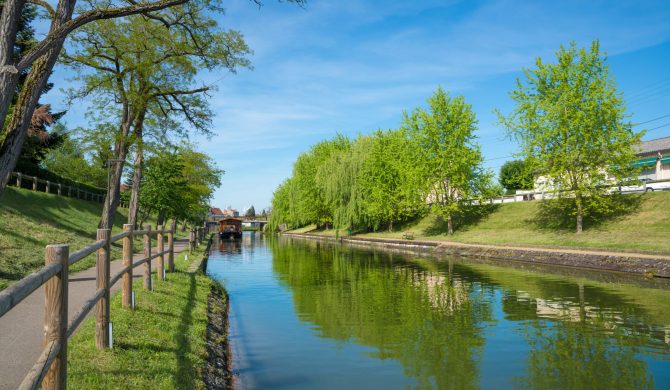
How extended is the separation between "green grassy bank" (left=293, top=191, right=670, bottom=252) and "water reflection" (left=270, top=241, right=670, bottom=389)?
7950 millimetres

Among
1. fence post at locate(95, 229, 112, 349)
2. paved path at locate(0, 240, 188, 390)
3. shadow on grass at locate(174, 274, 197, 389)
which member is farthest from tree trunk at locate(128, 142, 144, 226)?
fence post at locate(95, 229, 112, 349)

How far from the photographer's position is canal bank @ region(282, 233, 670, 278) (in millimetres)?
17484

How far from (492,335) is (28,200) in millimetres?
25774

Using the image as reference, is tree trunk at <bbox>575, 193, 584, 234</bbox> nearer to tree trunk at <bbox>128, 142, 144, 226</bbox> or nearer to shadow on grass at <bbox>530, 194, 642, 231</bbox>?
shadow on grass at <bbox>530, 194, 642, 231</bbox>

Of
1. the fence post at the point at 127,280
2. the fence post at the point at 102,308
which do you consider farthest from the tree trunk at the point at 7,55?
the fence post at the point at 127,280

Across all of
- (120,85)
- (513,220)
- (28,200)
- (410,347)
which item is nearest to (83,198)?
(28,200)

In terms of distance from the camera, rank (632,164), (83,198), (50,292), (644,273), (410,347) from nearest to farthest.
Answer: (50,292) → (410,347) → (644,273) → (632,164) → (83,198)

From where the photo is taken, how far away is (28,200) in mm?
26062

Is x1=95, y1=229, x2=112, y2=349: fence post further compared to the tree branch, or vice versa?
the tree branch

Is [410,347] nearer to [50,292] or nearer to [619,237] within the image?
[50,292]

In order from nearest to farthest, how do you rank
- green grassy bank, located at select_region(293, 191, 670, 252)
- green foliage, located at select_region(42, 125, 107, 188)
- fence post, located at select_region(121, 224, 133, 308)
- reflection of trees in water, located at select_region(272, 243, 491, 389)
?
reflection of trees in water, located at select_region(272, 243, 491, 389), fence post, located at select_region(121, 224, 133, 308), green grassy bank, located at select_region(293, 191, 670, 252), green foliage, located at select_region(42, 125, 107, 188)

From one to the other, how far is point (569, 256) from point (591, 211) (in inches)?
441

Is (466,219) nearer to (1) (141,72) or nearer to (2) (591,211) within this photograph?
(2) (591,211)

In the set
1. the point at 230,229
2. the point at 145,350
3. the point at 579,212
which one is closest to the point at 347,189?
the point at 579,212
